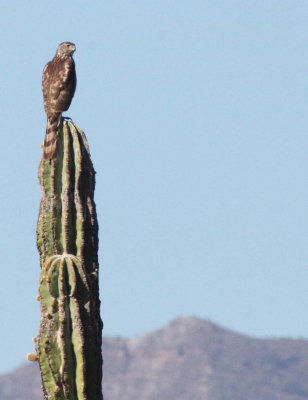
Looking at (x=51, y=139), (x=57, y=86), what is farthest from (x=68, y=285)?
(x=57, y=86)

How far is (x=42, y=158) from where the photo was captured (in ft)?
41.8

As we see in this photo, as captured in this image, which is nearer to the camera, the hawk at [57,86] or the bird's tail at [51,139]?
the bird's tail at [51,139]

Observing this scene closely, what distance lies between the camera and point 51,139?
12.8m

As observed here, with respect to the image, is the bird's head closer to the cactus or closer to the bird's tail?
the bird's tail

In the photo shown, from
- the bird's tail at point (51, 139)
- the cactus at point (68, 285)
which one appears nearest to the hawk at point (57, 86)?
the bird's tail at point (51, 139)

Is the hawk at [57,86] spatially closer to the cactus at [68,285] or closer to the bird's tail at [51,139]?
the bird's tail at [51,139]

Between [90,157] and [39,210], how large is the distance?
609 mm

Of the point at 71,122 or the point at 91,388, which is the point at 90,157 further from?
the point at 91,388

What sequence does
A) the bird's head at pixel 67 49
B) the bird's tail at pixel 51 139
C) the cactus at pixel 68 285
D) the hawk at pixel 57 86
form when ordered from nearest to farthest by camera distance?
1. the cactus at pixel 68 285
2. the bird's tail at pixel 51 139
3. the hawk at pixel 57 86
4. the bird's head at pixel 67 49

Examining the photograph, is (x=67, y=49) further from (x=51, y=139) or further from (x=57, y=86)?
(x=51, y=139)

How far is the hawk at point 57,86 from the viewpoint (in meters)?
13.3

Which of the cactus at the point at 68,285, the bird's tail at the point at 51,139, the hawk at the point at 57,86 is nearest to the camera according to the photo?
the cactus at the point at 68,285

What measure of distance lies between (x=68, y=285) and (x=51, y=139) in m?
1.27

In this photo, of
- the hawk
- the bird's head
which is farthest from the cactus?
the bird's head
